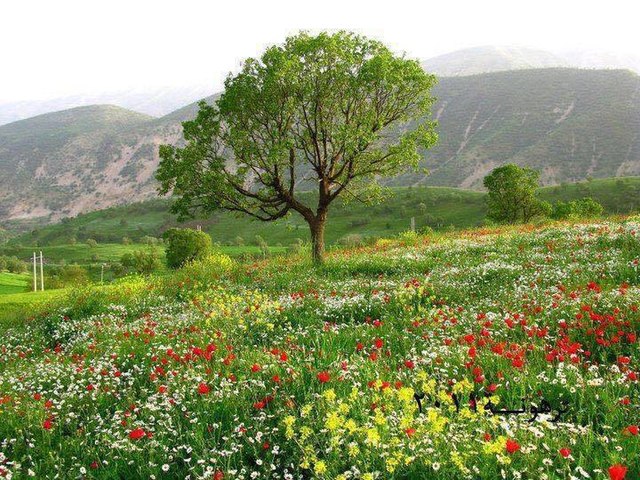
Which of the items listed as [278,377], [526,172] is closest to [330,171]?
[278,377]

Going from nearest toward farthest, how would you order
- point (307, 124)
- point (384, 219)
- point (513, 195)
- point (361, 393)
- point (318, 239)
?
point (361, 393) < point (307, 124) < point (318, 239) < point (513, 195) < point (384, 219)

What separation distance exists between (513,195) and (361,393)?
56.6 meters

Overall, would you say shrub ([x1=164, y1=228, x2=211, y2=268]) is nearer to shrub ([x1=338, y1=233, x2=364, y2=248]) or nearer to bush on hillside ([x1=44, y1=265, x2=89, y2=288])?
shrub ([x1=338, y1=233, x2=364, y2=248])

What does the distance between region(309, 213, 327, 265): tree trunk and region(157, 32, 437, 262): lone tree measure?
0.06 meters

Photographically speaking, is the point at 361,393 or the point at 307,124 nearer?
the point at 361,393

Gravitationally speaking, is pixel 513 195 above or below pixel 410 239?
above

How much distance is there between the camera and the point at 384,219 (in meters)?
130

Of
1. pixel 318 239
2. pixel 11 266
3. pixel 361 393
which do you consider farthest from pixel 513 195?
pixel 11 266

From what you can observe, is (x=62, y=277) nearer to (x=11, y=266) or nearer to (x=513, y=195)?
(x=11, y=266)

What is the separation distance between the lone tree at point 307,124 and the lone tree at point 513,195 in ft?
119

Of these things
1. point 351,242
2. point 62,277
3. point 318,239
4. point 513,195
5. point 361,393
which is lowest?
point 62,277

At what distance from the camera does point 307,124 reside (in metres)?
23.6

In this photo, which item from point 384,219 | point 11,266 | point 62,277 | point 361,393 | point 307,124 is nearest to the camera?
point 361,393

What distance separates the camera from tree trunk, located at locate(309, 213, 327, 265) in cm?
2347
